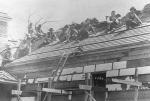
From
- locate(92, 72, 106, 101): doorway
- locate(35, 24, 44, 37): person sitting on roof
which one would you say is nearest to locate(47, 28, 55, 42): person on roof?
locate(35, 24, 44, 37): person sitting on roof

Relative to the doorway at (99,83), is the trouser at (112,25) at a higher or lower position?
higher

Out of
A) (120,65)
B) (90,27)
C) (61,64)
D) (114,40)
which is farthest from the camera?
(90,27)

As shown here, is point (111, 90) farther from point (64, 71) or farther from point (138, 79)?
point (64, 71)

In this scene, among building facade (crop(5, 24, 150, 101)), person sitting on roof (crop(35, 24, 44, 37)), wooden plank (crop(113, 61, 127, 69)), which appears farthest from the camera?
person sitting on roof (crop(35, 24, 44, 37))

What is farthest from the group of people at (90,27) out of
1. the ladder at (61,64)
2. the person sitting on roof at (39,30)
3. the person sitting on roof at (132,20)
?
the ladder at (61,64)

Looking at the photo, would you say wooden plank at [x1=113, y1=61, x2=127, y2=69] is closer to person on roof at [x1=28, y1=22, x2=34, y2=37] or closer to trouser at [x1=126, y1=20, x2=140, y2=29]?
trouser at [x1=126, y1=20, x2=140, y2=29]

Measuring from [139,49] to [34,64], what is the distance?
6.91m

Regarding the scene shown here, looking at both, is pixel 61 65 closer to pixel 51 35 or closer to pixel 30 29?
pixel 51 35

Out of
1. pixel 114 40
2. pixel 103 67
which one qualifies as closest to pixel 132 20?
pixel 114 40

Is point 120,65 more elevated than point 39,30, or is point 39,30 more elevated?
point 39,30

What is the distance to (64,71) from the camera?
14.6 meters

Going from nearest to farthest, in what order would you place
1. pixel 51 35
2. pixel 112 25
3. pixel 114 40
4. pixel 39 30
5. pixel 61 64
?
pixel 114 40 < pixel 61 64 < pixel 112 25 < pixel 51 35 < pixel 39 30

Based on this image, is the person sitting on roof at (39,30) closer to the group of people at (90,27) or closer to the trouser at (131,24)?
the group of people at (90,27)

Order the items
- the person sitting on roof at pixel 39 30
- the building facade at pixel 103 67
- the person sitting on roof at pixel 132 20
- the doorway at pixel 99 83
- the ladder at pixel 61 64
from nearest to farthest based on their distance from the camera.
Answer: the building facade at pixel 103 67
the doorway at pixel 99 83
the person sitting on roof at pixel 132 20
the ladder at pixel 61 64
the person sitting on roof at pixel 39 30
